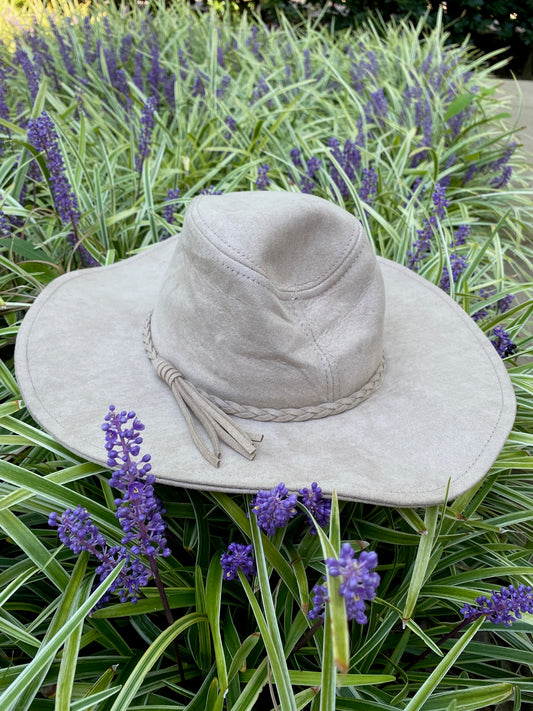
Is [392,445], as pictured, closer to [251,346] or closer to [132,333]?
[251,346]

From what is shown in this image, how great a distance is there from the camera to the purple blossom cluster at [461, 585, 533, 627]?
0.81m

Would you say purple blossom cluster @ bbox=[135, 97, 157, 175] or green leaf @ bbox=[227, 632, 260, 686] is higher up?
purple blossom cluster @ bbox=[135, 97, 157, 175]

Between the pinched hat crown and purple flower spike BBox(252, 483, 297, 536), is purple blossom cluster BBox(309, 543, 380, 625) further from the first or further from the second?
the pinched hat crown

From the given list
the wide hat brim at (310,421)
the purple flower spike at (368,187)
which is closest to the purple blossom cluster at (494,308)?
the wide hat brim at (310,421)

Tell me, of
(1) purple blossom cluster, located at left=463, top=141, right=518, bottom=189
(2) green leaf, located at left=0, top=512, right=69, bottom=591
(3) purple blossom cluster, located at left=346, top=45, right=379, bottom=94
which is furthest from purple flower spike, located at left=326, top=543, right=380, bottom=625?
(3) purple blossom cluster, located at left=346, top=45, right=379, bottom=94

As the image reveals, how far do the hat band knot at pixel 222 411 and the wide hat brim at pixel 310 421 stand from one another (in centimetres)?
2

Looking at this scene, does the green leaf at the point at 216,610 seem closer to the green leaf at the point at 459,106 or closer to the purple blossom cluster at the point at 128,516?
the purple blossom cluster at the point at 128,516

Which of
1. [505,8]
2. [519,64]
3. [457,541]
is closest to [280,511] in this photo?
[457,541]

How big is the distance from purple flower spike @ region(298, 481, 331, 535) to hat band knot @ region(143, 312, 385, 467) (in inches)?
4.3

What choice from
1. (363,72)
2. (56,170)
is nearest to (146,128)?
(56,170)

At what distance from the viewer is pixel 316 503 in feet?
2.74

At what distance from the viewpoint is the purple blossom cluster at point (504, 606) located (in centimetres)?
81

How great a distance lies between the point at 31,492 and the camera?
0.92m

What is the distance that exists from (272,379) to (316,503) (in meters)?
0.22
